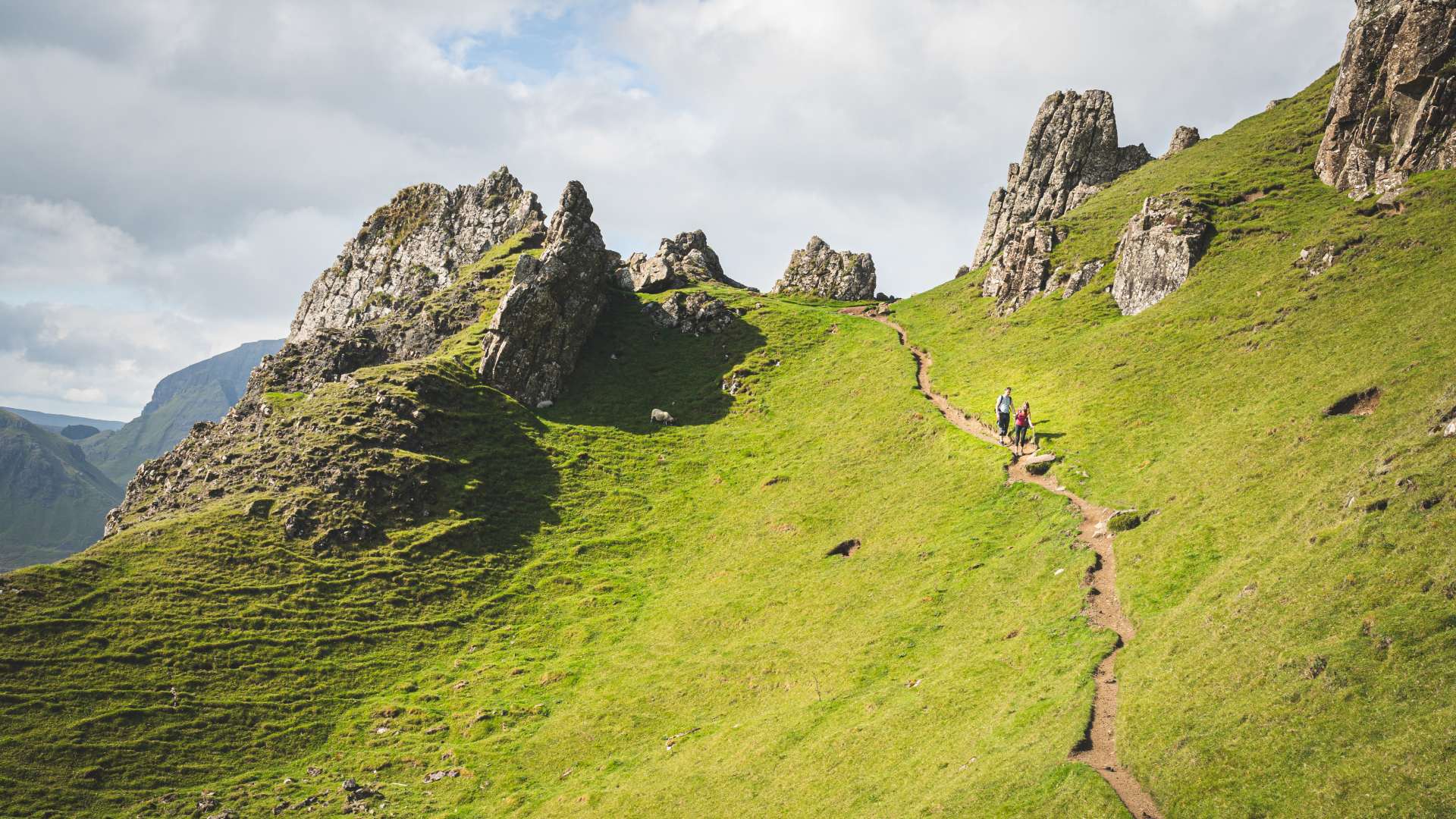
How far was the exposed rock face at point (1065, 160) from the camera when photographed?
130750 millimetres

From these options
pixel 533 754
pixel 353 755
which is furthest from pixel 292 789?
pixel 533 754

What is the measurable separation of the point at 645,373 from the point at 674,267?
43.9 meters

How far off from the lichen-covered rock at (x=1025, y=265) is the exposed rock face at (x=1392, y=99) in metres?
28.5

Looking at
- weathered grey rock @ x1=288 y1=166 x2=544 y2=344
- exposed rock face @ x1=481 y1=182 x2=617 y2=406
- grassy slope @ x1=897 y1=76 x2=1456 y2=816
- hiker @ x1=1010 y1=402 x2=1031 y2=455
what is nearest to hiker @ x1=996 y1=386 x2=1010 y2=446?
hiker @ x1=1010 y1=402 x2=1031 y2=455

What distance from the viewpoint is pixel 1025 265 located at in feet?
326

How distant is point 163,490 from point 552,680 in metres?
55.8

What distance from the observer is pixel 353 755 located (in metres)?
49.6

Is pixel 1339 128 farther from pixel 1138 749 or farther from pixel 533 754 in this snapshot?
pixel 533 754

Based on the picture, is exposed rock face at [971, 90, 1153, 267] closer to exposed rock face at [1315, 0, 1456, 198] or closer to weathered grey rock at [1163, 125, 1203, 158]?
weathered grey rock at [1163, 125, 1203, 158]

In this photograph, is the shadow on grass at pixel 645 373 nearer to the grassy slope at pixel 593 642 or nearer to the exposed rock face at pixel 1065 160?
the grassy slope at pixel 593 642

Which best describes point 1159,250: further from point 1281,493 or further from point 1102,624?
point 1102,624

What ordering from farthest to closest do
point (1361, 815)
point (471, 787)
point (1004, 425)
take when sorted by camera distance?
point (1004, 425) → point (471, 787) → point (1361, 815)

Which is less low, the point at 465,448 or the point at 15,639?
the point at 465,448

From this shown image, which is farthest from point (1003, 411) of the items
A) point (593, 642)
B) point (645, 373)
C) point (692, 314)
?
point (692, 314)
